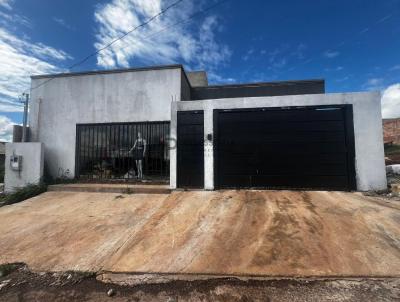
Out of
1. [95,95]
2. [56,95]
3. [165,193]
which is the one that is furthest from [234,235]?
[56,95]

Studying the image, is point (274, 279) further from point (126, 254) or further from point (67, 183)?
point (67, 183)

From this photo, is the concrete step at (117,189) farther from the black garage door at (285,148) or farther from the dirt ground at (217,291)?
the dirt ground at (217,291)

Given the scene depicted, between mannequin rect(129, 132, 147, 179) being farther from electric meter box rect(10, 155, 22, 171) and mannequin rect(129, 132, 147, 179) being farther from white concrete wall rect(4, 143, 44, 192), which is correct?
electric meter box rect(10, 155, 22, 171)

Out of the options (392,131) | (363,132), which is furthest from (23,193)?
(392,131)

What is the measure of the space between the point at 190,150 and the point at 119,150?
304 cm

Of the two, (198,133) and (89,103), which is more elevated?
(89,103)

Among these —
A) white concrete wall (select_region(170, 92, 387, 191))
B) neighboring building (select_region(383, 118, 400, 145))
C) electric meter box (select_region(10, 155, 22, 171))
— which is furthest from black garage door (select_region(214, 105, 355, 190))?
neighboring building (select_region(383, 118, 400, 145))

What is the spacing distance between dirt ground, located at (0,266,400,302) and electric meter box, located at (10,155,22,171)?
242 inches

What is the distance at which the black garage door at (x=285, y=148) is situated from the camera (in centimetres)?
665

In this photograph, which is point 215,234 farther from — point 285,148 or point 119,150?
point 119,150

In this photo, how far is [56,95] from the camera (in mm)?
9227

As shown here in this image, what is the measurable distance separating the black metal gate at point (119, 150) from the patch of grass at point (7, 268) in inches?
191

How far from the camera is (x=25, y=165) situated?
8.29 m

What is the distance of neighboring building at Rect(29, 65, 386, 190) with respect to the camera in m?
6.62
